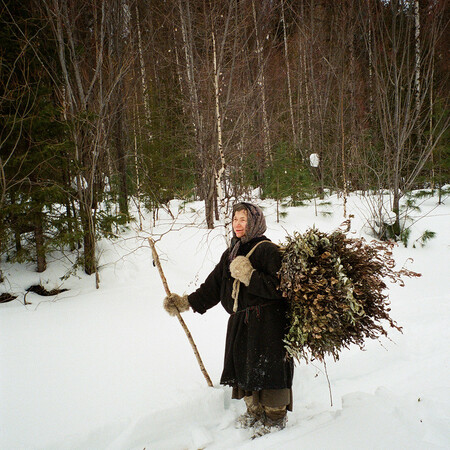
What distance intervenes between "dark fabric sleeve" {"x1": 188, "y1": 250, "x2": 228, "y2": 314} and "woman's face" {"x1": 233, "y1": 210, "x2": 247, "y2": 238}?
0.34 metres

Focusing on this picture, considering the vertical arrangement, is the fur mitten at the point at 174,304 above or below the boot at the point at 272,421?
above

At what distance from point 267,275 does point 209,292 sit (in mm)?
760

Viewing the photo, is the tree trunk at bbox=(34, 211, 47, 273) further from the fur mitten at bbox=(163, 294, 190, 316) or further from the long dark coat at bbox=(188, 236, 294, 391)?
the long dark coat at bbox=(188, 236, 294, 391)

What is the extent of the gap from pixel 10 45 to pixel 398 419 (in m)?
7.36

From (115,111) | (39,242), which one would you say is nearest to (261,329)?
(39,242)

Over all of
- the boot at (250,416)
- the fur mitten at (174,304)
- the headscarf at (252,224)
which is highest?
the headscarf at (252,224)

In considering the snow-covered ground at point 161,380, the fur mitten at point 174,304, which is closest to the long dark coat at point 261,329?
the snow-covered ground at point 161,380

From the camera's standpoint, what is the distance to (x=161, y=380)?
301 cm

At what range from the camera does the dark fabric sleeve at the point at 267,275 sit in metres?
2.10

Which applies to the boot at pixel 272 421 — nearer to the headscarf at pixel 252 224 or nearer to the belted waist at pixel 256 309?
the belted waist at pixel 256 309

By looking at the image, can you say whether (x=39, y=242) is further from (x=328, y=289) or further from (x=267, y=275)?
(x=328, y=289)

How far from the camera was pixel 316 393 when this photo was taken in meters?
2.98

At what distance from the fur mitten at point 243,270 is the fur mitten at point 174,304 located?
2.68 feet

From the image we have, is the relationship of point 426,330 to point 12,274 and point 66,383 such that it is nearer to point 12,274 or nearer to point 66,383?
point 66,383
